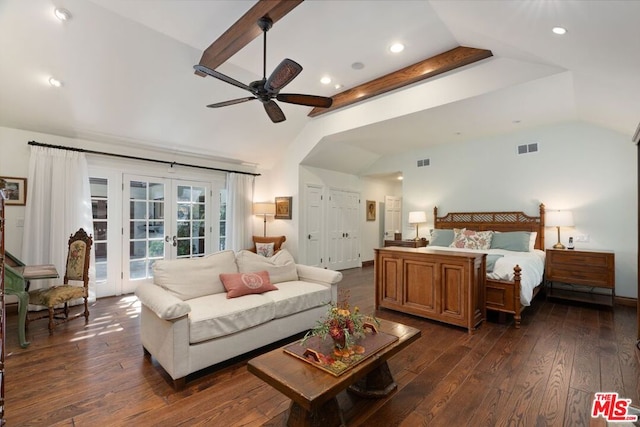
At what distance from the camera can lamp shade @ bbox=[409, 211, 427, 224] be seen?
6.16 meters

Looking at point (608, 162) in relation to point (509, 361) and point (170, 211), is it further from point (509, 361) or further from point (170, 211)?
point (170, 211)

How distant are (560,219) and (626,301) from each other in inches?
56.1

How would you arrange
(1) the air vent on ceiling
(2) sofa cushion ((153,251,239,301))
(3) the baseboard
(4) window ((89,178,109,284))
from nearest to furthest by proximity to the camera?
1. (2) sofa cushion ((153,251,239,301))
2. (3) the baseboard
3. (4) window ((89,178,109,284))
4. (1) the air vent on ceiling

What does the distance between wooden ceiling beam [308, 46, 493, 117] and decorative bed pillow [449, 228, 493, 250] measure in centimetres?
282

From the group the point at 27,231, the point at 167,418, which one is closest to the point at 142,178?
the point at 27,231

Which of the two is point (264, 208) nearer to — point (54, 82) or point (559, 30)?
point (54, 82)

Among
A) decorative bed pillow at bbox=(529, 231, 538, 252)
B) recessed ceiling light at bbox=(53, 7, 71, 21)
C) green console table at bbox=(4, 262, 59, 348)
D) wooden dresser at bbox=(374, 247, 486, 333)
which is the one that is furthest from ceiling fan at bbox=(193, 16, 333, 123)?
decorative bed pillow at bbox=(529, 231, 538, 252)

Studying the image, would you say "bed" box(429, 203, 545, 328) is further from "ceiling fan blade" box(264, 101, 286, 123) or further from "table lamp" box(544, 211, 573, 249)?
"ceiling fan blade" box(264, 101, 286, 123)

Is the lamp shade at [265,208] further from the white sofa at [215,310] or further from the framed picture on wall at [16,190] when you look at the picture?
the framed picture on wall at [16,190]

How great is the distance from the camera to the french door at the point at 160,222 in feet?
16.4

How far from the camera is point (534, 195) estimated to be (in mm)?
5133

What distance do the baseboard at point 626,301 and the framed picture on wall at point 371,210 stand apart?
5.01m

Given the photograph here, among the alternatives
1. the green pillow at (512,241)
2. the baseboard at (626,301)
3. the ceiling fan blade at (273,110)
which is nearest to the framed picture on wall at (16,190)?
the ceiling fan blade at (273,110)

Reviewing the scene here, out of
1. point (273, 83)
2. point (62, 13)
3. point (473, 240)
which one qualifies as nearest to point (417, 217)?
point (473, 240)
